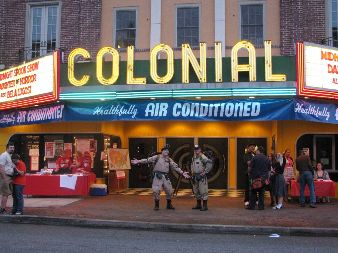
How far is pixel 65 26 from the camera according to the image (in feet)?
66.1

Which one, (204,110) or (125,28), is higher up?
(125,28)

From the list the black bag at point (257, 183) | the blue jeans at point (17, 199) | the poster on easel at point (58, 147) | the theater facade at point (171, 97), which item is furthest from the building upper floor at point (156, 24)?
the blue jeans at point (17, 199)

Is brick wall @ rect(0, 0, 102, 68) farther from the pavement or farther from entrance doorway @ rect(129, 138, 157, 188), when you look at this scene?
the pavement

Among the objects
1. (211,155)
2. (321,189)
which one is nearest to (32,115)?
(211,155)

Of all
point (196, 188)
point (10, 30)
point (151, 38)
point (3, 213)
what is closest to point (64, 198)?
point (3, 213)

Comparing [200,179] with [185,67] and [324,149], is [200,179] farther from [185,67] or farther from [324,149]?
[324,149]

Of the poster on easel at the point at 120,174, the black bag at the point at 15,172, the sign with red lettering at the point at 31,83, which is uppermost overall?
the sign with red lettering at the point at 31,83

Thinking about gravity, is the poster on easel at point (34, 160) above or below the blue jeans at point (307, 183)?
above

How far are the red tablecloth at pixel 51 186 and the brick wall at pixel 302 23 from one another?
27.6 feet

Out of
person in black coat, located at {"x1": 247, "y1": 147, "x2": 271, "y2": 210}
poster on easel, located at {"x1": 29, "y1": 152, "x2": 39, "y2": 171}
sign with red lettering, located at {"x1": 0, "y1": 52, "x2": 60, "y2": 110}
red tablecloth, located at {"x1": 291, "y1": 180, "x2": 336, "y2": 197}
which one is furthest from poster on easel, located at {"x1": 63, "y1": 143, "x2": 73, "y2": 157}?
red tablecloth, located at {"x1": 291, "y1": 180, "x2": 336, "y2": 197}

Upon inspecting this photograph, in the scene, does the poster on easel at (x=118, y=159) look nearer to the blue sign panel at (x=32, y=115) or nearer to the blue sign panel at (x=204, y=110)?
the blue sign panel at (x=204, y=110)

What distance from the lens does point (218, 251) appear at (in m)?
8.95

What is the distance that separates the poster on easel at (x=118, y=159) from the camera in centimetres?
1831

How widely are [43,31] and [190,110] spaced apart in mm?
8316
